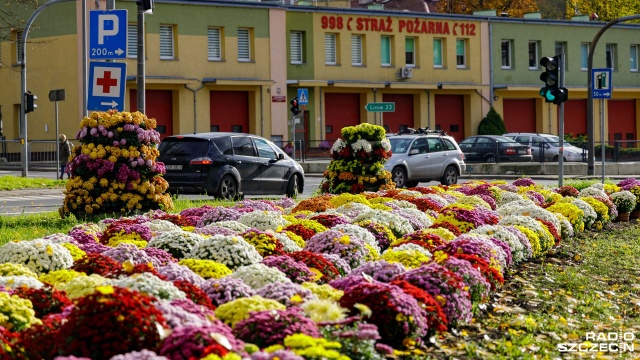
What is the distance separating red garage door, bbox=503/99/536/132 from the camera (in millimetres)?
62969

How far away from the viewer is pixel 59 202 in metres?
26.4

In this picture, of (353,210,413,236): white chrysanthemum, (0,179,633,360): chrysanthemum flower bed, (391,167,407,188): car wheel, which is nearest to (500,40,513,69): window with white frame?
(391,167,407,188): car wheel

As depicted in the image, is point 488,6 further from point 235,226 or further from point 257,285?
point 257,285

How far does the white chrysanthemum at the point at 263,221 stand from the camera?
12.3 meters

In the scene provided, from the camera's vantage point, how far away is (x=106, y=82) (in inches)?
696

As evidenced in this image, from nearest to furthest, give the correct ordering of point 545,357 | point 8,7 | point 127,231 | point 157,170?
point 545,357 < point 127,231 < point 157,170 < point 8,7

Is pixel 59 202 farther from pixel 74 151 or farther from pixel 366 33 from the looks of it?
pixel 366 33

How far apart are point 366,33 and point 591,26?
50.7 feet

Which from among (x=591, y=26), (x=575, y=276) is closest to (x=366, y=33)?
(x=591, y=26)

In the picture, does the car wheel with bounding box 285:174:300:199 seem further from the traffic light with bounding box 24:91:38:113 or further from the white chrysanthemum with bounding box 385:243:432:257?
the white chrysanthemum with bounding box 385:243:432:257

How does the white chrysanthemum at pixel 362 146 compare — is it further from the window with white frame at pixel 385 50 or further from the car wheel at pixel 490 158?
the window with white frame at pixel 385 50

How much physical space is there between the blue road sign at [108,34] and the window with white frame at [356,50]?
39.3 meters

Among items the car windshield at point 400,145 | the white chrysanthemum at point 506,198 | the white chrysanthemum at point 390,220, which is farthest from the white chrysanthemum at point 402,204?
the car windshield at point 400,145

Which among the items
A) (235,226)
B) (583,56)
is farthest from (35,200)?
(583,56)
